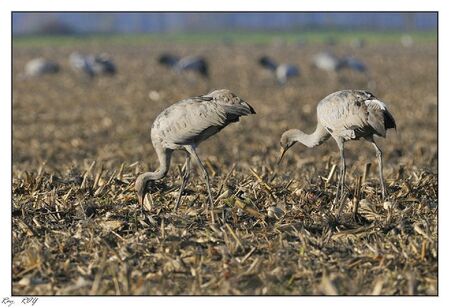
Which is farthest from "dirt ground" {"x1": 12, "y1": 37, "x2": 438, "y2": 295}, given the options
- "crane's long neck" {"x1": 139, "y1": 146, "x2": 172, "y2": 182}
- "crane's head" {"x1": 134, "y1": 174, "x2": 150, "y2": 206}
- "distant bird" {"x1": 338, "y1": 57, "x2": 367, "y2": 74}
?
"distant bird" {"x1": 338, "y1": 57, "x2": 367, "y2": 74}

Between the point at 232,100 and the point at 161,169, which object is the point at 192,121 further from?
the point at 161,169

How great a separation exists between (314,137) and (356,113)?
2.39 feet

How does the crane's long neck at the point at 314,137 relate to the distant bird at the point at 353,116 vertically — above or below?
below

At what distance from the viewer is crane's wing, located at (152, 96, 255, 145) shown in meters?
6.81

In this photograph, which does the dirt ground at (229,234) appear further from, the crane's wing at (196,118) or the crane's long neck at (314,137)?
the crane's wing at (196,118)

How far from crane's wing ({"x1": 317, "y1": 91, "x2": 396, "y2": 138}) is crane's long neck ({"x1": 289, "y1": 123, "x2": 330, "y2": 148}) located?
0.35m

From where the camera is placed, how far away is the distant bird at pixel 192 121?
6.82 meters

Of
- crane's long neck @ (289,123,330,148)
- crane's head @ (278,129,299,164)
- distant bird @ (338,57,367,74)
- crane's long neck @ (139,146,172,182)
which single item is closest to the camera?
crane's long neck @ (139,146,172,182)

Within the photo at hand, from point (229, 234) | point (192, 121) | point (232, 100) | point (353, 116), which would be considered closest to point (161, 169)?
point (192, 121)

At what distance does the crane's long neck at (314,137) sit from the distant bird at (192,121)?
1159 millimetres

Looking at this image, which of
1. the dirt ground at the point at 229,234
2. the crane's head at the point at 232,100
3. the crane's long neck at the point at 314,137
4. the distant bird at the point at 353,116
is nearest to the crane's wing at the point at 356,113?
the distant bird at the point at 353,116

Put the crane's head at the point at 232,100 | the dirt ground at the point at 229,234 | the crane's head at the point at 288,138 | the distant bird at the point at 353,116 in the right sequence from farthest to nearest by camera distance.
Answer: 1. the crane's head at the point at 288,138
2. the distant bird at the point at 353,116
3. the crane's head at the point at 232,100
4. the dirt ground at the point at 229,234

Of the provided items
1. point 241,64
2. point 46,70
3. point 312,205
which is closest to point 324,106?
point 312,205

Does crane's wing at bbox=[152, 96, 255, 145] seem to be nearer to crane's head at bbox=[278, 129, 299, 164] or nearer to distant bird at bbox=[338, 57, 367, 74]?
crane's head at bbox=[278, 129, 299, 164]
